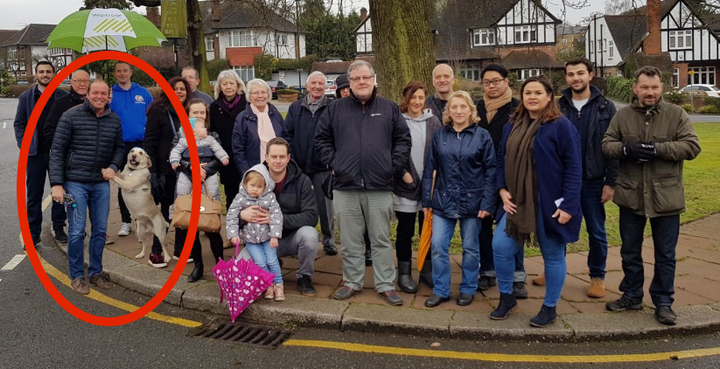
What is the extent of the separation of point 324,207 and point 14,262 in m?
4.00

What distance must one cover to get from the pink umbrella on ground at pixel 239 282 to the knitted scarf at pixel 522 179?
229cm

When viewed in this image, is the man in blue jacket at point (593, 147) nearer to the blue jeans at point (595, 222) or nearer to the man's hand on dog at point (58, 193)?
the blue jeans at point (595, 222)

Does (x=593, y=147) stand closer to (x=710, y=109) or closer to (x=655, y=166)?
(x=655, y=166)

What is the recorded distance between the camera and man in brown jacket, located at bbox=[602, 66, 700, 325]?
5125 millimetres

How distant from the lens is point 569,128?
195 inches

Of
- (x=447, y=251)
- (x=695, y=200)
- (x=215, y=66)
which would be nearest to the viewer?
(x=447, y=251)

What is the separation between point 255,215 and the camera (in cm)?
579

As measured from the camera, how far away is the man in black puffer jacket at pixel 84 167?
6199 mm

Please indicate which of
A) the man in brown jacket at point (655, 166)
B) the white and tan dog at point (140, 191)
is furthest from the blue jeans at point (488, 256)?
the white and tan dog at point (140, 191)

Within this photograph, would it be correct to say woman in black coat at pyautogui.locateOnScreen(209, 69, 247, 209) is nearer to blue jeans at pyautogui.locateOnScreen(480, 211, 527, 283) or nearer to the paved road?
the paved road

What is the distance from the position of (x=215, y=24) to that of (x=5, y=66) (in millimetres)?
41317

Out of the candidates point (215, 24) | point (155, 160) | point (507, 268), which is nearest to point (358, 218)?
point (507, 268)

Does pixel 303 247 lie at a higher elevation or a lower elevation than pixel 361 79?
lower

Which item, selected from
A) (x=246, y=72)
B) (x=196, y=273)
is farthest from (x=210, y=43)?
(x=196, y=273)
